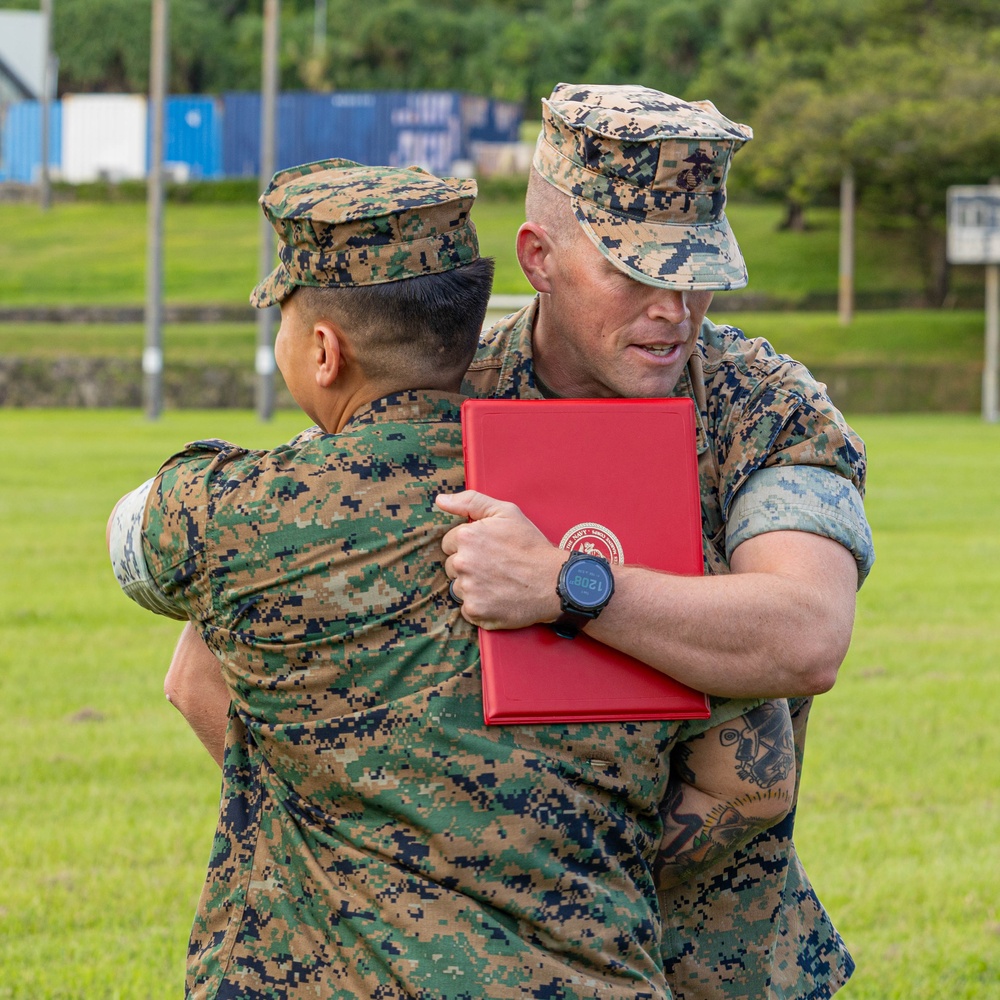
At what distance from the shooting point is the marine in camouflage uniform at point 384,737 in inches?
75.5

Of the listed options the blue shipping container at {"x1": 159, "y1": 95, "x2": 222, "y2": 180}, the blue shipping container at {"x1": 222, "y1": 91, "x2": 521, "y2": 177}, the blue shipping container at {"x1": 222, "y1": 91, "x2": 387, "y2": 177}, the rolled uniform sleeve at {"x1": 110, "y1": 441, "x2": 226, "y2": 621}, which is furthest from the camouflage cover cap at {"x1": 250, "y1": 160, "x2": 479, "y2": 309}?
the blue shipping container at {"x1": 159, "y1": 95, "x2": 222, "y2": 180}

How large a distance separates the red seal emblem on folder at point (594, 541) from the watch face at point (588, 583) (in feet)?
0.26

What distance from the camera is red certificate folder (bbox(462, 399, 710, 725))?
1.94 m

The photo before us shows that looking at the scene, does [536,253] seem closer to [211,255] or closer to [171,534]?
[171,534]

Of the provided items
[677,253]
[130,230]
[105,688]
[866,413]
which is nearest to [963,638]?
[105,688]

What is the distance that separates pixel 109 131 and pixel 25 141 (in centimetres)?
313

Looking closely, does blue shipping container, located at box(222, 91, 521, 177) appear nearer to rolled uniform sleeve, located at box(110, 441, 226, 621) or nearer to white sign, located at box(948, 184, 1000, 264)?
white sign, located at box(948, 184, 1000, 264)

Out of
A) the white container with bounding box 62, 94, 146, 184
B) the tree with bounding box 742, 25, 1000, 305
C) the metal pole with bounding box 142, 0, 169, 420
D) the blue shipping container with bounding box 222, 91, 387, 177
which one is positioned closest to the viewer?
the metal pole with bounding box 142, 0, 169, 420

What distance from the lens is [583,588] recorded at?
6.33ft

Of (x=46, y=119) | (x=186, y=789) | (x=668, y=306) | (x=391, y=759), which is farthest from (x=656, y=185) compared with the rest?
(x=46, y=119)

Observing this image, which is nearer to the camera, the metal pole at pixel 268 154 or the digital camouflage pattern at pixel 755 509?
the digital camouflage pattern at pixel 755 509

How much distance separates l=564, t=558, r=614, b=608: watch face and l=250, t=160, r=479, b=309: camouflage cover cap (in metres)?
0.41

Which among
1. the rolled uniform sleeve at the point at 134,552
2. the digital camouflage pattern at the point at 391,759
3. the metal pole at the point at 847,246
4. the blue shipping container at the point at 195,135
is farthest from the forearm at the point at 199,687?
the blue shipping container at the point at 195,135

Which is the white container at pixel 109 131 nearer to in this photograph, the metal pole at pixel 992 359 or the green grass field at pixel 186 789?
the metal pole at pixel 992 359
